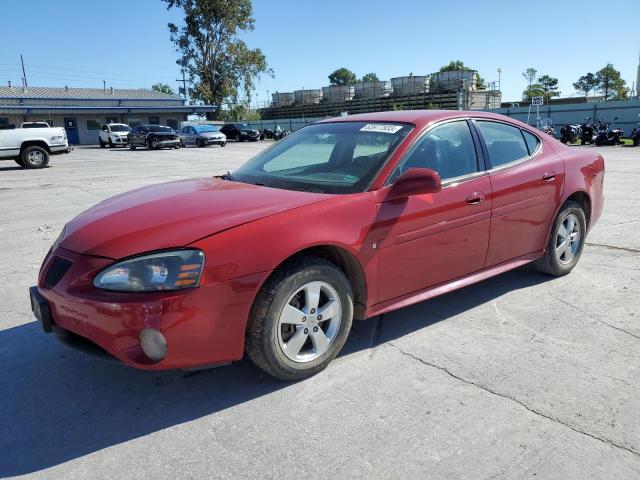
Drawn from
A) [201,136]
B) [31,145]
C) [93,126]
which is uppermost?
[93,126]

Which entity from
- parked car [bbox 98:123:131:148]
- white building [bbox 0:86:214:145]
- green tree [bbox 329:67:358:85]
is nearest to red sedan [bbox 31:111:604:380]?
parked car [bbox 98:123:131:148]

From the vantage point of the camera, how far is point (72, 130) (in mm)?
46938

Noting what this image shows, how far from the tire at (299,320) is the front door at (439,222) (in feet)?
1.16

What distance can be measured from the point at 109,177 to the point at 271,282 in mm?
13676

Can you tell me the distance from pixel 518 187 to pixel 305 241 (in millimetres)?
2075

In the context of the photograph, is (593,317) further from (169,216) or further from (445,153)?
(169,216)

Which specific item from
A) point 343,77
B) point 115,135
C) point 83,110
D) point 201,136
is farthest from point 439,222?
point 343,77

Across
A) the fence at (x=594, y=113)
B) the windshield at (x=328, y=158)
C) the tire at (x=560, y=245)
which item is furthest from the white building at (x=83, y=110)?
the tire at (x=560, y=245)

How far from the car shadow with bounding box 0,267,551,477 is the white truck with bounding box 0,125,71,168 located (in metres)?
16.3

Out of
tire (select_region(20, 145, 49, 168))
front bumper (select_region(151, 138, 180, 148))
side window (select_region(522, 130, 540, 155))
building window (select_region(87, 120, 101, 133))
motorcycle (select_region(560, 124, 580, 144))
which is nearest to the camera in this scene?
side window (select_region(522, 130, 540, 155))

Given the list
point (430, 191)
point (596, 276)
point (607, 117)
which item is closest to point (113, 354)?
point (430, 191)

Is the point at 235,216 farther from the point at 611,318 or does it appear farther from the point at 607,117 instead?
the point at 607,117

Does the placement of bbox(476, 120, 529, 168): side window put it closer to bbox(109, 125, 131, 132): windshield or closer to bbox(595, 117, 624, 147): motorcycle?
bbox(595, 117, 624, 147): motorcycle

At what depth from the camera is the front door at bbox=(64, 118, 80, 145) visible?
46.6 meters
